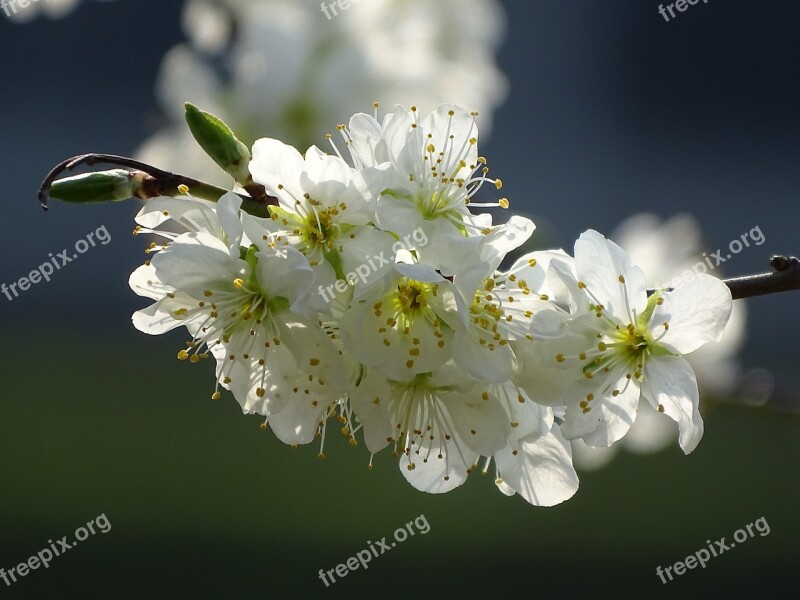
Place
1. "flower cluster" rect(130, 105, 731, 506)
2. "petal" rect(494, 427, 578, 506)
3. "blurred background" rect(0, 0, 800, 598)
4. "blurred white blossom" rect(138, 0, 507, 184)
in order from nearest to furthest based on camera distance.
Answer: "flower cluster" rect(130, 105, 731, 506) < "petal" rect(494, 427, 578, 506) < "blurred white blossom" rect(138, 0, 507, 184) < "blurred background" rect(0, 0, 800, 598)

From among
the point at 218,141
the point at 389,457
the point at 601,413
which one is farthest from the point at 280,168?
the point at 389,457

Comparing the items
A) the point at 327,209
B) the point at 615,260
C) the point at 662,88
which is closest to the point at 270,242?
the point at 327,209

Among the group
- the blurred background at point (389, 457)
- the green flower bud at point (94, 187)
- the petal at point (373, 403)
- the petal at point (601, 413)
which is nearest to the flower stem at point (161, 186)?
the green flower bud at point (94, 187)

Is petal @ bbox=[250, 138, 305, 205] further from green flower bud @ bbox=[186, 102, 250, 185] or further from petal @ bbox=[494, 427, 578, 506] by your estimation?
petal @ bbox=[494, 427, 578, 506]

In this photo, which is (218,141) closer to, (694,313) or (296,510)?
(694,313)

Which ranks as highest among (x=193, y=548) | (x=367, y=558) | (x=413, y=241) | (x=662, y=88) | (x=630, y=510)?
(x=662, y=88)

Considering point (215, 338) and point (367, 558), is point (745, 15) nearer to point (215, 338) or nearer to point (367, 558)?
point (367, 558)

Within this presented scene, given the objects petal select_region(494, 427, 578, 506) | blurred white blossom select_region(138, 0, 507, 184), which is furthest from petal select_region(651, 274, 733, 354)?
blurred white blossom select_region(138, 0, 507, 184)

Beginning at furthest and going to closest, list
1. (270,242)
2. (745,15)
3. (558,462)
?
(745,15) → (558,462) → (270,242)
